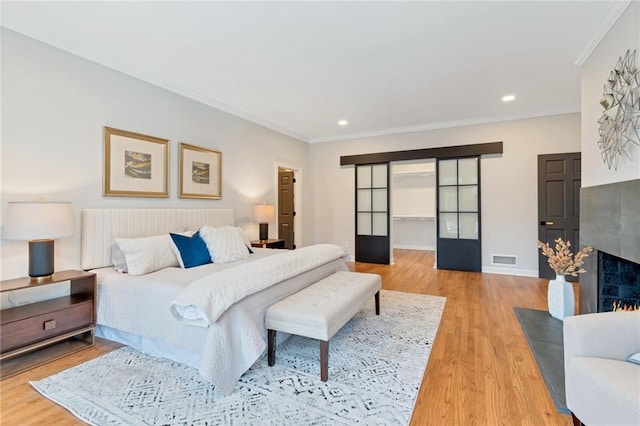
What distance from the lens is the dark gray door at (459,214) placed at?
212 inches

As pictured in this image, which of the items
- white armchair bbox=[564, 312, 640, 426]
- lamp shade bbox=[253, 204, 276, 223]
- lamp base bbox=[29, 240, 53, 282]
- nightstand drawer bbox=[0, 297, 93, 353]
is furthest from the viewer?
lamp shade bbox=[253, 204, 276, 223]

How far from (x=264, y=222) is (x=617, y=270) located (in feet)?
14.1

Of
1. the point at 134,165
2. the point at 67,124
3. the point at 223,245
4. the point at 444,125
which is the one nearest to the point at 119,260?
the point at 223,245

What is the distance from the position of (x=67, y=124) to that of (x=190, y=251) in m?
1.63

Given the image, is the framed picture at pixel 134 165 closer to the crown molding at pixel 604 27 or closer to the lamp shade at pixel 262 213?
the lamp shade at pixel 262 213

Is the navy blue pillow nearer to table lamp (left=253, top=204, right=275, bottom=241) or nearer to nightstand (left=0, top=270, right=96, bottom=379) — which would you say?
nightstand (left=0, top=270, right=96, bottom=379)

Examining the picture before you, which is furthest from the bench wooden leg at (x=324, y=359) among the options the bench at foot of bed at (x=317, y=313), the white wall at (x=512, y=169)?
the white wall at (x=512, y=169)

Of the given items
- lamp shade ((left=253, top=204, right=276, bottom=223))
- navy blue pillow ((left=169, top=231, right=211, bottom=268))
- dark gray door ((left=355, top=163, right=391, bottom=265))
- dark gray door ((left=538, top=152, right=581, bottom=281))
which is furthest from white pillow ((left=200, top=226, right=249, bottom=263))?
dark gray door ((left=538, top=152, right=581, bottom=281))

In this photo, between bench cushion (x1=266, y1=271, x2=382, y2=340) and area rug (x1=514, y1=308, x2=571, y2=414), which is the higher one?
bench cushion (x1=266, y1=271, x2=382, y2=340)

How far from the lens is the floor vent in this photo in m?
5.11

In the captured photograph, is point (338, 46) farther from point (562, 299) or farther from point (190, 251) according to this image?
point (562, 299)

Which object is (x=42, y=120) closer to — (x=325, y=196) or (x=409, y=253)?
(x=325, y=196)

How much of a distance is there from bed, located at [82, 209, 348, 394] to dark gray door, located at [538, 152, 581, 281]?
12.3 ft

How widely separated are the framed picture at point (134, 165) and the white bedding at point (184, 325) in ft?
3.13
